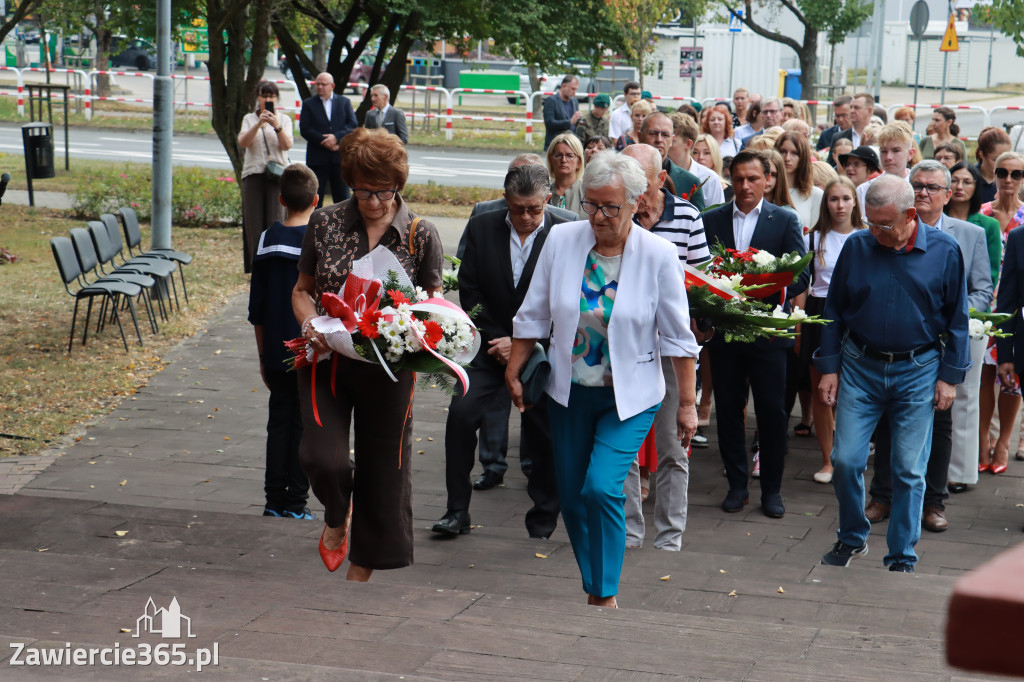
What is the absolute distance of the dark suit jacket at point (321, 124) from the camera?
49.6 feet

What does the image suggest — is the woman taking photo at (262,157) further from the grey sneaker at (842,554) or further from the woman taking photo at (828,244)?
the grey sneaker at (842,554)

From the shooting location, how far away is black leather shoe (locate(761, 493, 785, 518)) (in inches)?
265

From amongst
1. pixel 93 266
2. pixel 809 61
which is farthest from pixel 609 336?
pixel 809 61

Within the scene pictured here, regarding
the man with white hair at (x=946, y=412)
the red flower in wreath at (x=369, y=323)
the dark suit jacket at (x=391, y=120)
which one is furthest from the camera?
the dark suit jacket at (x=391, y=120)

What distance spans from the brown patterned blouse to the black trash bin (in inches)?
590

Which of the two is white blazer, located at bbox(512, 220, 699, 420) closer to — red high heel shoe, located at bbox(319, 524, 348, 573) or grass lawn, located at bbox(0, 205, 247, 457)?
red high heel shoe, located at bbox(319, 524, 348, 573)

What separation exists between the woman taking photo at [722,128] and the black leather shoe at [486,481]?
20.2 ft

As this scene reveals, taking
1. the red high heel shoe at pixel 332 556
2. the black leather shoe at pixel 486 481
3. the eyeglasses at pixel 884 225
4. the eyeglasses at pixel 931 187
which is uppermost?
the eyeglasses at pixel 931 187

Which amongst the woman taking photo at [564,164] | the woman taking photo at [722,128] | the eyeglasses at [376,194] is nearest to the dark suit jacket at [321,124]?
the woman taking photo at [722,128]

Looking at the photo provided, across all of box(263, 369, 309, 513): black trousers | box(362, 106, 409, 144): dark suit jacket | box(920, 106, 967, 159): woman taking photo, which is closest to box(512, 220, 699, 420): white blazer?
box(263, 369, 309, 513): black trousers

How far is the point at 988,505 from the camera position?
7047 mm

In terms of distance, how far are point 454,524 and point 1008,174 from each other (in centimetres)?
437

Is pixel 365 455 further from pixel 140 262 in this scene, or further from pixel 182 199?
pixel 182 199

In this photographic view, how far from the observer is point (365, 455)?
4973 mm
